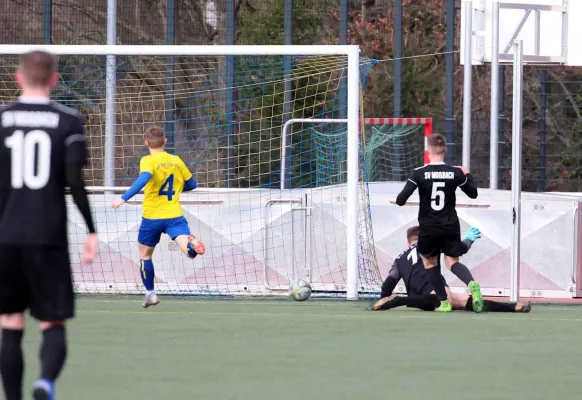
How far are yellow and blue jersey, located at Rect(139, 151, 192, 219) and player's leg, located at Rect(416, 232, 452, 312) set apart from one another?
211 cm

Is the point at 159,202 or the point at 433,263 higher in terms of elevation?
the point at 159,202

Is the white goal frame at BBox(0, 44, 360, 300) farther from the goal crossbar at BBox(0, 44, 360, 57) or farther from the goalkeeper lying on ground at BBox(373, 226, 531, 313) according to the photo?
the goalkeeper lying on ground at BBox(373, 226, 531, 313)

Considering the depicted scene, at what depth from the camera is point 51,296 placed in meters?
5.64

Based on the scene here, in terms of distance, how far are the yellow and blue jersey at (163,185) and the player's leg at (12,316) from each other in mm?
5844

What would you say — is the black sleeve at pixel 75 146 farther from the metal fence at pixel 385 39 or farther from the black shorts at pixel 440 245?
the metal fence at pixel 385 39

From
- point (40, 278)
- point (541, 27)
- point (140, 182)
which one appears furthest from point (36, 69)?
point (541, 27)

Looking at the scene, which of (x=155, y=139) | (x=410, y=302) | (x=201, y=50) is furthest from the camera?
(x=201, y=50)

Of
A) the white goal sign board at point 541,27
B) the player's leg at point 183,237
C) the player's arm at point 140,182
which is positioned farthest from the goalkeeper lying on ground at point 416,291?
the white goal sign board at point 541,27

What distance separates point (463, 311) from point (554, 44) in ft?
21.5

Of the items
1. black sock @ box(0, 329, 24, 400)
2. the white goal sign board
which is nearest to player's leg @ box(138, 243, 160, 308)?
black sock @ box(0, 329, 24, 400)

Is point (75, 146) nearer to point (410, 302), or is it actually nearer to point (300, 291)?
point (410, 302)

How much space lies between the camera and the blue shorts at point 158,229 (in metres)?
11.7

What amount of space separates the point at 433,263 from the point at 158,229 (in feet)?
7.76

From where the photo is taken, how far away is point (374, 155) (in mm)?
20781
